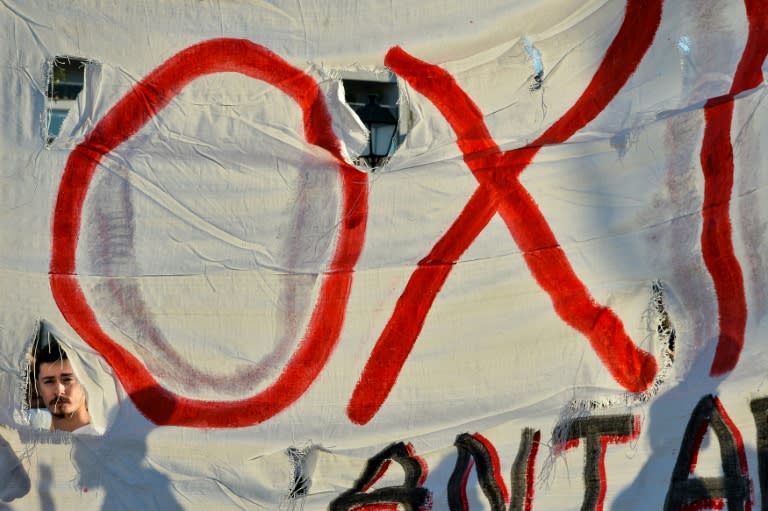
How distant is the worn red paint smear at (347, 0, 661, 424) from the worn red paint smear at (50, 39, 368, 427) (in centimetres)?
16

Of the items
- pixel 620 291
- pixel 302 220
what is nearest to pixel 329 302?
pixel 302 220

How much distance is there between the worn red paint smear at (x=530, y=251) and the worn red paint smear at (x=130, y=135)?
160 mm

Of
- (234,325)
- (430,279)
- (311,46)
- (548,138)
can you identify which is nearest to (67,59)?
(311,46)

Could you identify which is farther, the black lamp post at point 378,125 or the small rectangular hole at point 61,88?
the black lamp post at point 378,125

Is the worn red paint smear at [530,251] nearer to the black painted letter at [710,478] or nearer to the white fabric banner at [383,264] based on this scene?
the white fabric banner at [383,264]

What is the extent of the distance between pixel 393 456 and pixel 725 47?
1387 mm

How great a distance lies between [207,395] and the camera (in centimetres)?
242

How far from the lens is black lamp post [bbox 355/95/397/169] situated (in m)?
2.54

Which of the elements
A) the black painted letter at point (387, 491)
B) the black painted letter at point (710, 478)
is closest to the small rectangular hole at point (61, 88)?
the black painted letter at point (387, 491)

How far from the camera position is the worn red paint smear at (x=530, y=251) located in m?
2.44

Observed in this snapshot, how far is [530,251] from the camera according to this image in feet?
8.02

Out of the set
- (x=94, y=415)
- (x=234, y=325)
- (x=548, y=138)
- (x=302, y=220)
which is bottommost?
(x=94, y=415)

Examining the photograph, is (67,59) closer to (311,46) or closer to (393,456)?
(311,46)

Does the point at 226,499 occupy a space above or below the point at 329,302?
below
